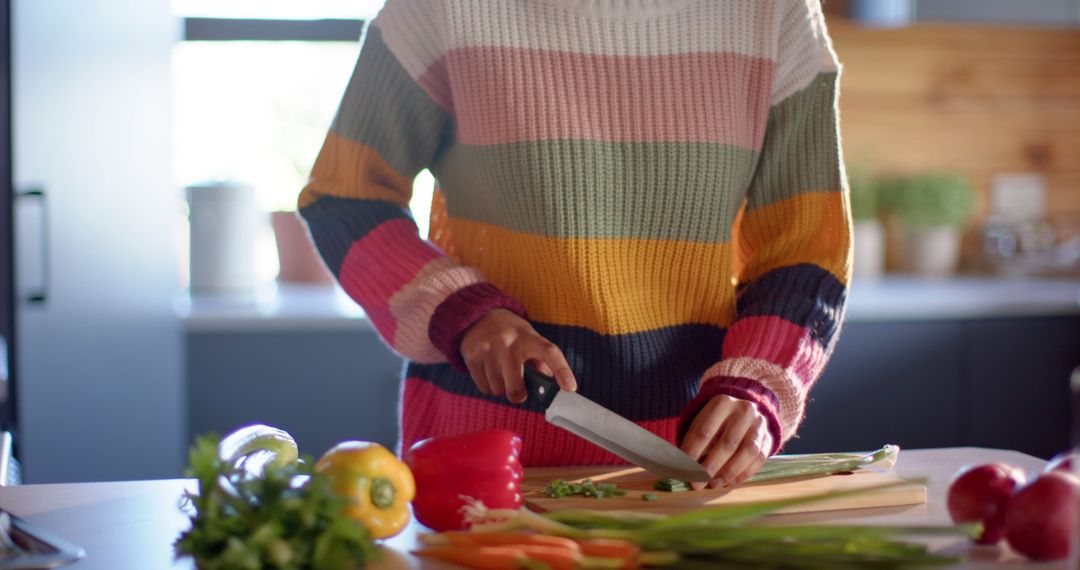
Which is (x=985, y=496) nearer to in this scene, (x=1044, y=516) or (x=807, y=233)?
(x=1044, y=516)

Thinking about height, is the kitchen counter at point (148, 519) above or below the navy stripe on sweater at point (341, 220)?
below

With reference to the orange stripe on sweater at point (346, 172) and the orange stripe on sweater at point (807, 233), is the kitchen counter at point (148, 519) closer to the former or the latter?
the orange stripe on sweater at point (807, 233)

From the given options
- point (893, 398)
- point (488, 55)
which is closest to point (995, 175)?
point (893, 398)

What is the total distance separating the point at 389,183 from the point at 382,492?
0.49 meters

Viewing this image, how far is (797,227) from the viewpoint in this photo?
1.27m

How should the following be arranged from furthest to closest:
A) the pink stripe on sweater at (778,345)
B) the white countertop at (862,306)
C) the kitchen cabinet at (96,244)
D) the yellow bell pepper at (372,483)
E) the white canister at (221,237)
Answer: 1. the white canister at (221,237)
2. the white countertop at (862,306)
3. the kitchen cabinet at (96,244)
4. the pink stripe on sweater at (778,345)
5. the yellow bell pepper at (372,483)

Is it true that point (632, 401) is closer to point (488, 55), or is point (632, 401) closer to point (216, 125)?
point (488, 55)

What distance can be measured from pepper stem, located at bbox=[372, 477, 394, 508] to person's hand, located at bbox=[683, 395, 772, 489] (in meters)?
0.30

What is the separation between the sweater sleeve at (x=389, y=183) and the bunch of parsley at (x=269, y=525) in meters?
0.36

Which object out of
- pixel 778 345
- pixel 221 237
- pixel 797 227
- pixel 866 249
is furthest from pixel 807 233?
pixel 866 249

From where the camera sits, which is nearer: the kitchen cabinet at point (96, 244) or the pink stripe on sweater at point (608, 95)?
the pink stripe on sweater at point (608, 95)

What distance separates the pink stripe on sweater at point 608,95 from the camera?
4.09 ft

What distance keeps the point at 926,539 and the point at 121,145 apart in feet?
6.11

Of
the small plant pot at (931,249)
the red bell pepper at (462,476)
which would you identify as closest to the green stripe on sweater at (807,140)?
the red bell pepper at (462,476)
